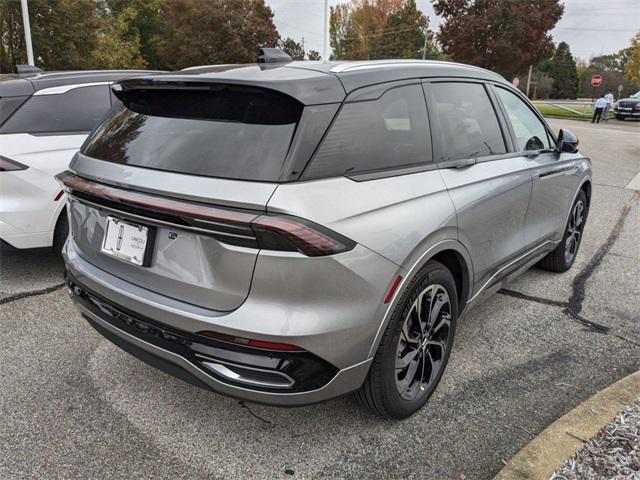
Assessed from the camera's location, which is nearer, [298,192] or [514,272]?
[298,192]

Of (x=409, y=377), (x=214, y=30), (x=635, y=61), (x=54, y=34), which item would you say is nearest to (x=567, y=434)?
(x=409, y=377)

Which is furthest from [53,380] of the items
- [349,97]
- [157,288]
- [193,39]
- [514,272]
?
[193,39]

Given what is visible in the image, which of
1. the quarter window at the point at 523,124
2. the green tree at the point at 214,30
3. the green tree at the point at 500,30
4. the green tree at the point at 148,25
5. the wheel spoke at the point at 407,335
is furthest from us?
the green tree at the point at 148,25

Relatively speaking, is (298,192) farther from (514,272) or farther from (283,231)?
(514,272)

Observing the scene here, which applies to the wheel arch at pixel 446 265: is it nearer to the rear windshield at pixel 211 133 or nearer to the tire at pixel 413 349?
the tire at pixel 413 349

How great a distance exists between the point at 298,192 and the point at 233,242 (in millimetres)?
309

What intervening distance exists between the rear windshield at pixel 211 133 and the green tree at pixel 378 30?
179 ft

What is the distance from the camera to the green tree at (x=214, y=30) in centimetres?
3566

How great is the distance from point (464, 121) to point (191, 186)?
1.79 metres

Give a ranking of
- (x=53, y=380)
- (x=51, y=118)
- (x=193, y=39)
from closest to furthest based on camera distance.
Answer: (x=53, y=380), (x=51, y=118), (x=193, y=39)

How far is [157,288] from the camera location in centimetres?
220

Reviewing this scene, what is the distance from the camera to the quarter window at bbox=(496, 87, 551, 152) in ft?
12.0

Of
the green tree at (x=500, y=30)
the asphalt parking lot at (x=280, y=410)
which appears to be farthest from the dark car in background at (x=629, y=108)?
the asphalt parking lot at (x=280, y=410)

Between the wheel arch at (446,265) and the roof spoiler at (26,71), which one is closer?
the wheel arch at (446,265)
